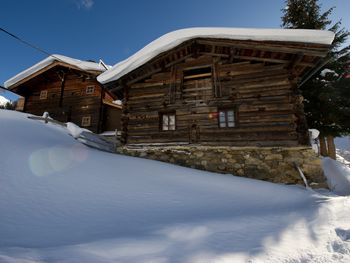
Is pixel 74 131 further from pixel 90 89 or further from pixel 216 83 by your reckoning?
pixel 90 89

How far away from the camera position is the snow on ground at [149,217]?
277 centimetres

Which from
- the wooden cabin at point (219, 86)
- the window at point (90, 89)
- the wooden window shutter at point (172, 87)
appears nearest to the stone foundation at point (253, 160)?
the wooden cabin at point (219, 86)

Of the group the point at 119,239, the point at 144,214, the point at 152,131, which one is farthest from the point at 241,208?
the point at 152,131

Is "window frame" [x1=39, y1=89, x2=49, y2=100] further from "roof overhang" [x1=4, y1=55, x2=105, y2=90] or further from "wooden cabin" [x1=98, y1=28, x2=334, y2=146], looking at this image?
"wooden cabin" [x1=98, y1=28, x2=334, y2=146]

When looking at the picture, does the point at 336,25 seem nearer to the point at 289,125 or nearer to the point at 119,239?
the point at 289,125

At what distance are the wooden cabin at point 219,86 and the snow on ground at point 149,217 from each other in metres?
2.93

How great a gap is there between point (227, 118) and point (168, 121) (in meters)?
2.95

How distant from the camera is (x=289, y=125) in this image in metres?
8.71

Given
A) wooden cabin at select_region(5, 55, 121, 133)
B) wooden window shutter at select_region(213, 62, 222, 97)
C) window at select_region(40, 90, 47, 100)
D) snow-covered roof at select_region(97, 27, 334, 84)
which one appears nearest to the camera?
snow-covered roof at select_region(97, 27, 334, 84)

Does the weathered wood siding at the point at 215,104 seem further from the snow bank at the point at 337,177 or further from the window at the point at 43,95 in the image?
the window at the point at 43,95

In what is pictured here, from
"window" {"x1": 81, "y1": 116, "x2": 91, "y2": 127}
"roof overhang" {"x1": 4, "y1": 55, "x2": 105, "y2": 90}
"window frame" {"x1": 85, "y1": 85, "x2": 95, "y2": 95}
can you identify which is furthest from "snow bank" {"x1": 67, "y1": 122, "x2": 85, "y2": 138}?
"roof overhang" {"x1": 4, "y1": 55, "x2": 105, "y2": 90}

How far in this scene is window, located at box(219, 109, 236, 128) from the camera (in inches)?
377

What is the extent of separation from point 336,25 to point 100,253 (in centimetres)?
1818

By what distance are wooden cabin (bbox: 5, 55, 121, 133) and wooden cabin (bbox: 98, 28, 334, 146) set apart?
20.3 feet
